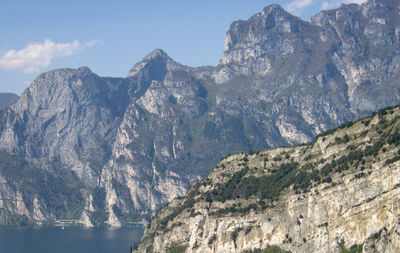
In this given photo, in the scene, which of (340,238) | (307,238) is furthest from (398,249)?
(307,238)

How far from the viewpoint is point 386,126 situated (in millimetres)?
199000

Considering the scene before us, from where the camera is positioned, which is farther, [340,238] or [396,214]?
[340,238]

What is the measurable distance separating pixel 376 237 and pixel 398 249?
9.15 meters

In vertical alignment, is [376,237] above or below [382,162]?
below

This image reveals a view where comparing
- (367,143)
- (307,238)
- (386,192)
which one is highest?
(367,143)

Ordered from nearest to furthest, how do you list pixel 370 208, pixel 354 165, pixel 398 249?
pixel 398 249 → pixel 370 208 → pixel 354 165

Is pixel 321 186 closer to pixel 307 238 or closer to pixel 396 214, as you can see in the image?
pixel 307 238

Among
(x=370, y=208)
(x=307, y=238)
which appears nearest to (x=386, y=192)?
(x=370, y=208)

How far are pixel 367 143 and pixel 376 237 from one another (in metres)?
33.3

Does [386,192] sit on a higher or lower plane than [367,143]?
lower

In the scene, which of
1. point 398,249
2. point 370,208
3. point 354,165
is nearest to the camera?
point 398,249

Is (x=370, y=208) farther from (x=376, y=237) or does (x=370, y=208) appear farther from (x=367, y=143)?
(x=367, y=143)

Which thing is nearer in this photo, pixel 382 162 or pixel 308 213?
pixel 382 162

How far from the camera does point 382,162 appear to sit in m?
183
